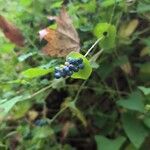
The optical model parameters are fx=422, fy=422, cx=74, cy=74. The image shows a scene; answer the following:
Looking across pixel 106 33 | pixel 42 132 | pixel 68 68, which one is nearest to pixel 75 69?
pixel 68 68

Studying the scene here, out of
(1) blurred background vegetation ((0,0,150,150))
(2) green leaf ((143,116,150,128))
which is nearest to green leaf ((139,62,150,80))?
(1) blurred background vegetation ((0,0,150,150))

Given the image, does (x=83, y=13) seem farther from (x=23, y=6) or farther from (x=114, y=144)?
(x=114, y=144)

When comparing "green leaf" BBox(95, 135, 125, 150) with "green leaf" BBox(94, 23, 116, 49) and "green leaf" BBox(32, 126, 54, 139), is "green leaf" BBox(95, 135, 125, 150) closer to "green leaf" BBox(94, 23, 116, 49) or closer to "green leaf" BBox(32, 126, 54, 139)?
"green leaf" BBox(32, 126, 54, 139)

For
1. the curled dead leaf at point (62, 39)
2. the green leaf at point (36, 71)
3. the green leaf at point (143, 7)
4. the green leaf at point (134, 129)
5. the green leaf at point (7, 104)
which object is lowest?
the green leaf at point (134, 129)

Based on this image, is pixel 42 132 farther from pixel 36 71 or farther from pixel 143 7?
pixel 143 7

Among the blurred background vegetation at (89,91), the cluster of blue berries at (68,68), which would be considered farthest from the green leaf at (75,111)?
the cluster of blue berries at (68,68)

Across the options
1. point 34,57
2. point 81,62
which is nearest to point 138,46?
point 34,57

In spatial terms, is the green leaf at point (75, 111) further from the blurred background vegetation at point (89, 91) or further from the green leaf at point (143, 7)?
the green leaf at point (143, 7)
